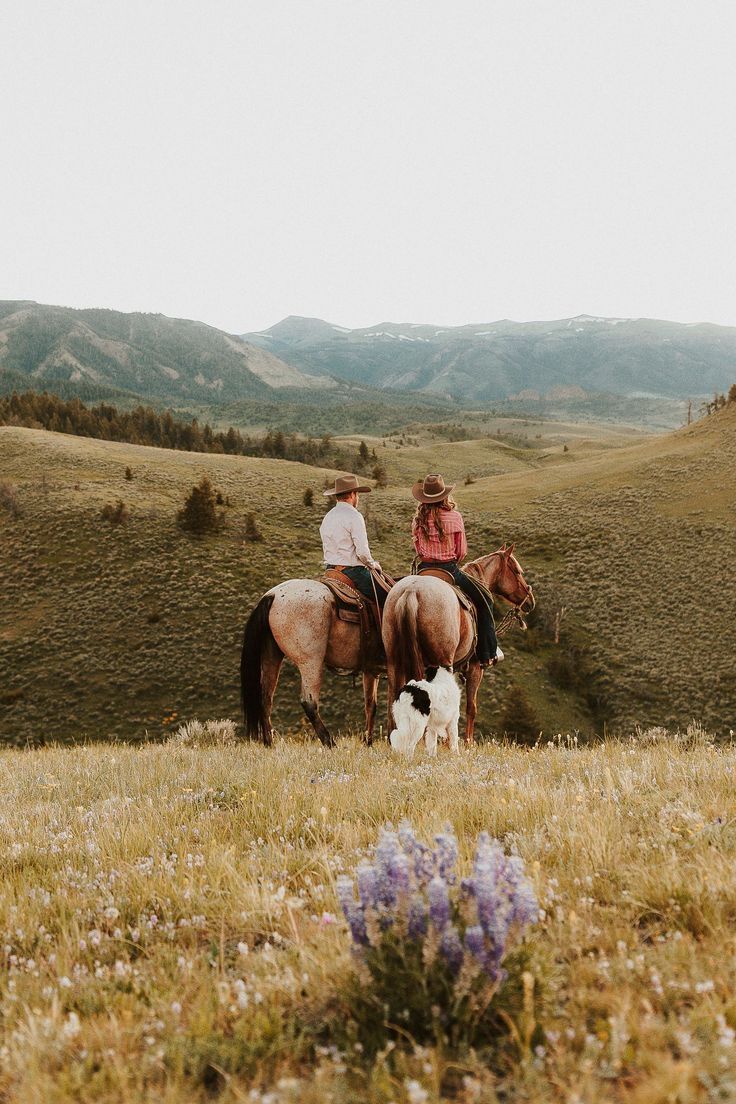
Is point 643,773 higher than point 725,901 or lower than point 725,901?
lower

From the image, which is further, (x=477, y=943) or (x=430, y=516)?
(x=430, y=516)

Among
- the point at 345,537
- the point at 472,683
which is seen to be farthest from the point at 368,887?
the point at 472,683

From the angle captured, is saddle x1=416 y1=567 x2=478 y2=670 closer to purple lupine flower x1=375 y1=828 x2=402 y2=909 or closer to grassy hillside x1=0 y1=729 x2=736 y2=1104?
grassy hillside x1=0 y1=729 x2=736 y2=1104

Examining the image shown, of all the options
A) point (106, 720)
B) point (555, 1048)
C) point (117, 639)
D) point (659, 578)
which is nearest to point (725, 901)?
point (555, 1048)

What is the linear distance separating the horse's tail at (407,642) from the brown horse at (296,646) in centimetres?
139

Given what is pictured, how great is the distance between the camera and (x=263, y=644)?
10516 millimetres

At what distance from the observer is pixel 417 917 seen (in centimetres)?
213

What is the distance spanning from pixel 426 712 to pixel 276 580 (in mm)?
32955

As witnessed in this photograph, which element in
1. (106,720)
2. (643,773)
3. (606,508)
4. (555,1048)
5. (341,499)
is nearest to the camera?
(555,1048)

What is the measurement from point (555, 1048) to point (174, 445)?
106 metres

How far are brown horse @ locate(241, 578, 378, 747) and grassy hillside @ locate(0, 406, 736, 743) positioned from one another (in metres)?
18.6

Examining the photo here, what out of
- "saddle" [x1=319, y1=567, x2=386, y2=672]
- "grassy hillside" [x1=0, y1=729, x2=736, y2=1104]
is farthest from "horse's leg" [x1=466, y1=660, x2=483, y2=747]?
"grassy hillside" [x1=0, y1=729, x2=736, y2=1104]

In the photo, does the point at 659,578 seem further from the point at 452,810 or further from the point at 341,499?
the point at 452,810

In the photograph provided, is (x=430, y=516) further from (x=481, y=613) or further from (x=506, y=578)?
(x=506, y=578)
